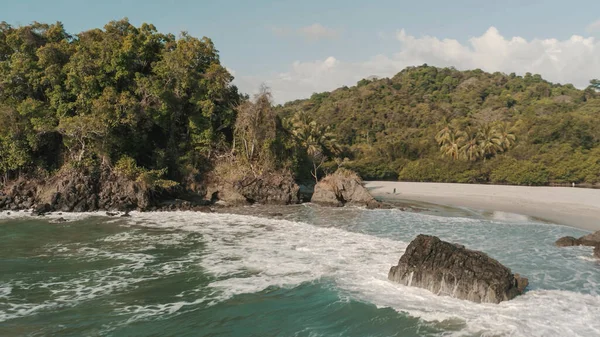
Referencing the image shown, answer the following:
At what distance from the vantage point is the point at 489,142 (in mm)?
52188

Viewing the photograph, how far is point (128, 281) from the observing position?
45.4 ft

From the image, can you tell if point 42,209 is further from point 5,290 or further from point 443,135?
point 443,135

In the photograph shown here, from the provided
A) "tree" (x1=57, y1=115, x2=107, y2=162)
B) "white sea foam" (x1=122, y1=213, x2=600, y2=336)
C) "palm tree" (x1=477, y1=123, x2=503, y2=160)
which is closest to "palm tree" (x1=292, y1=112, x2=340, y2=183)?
"palm tree" (x1=477, y1=123, x2=503, y2=160)

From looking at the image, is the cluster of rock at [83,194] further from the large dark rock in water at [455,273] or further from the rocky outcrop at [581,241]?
the rocky outcrop at [581,241]

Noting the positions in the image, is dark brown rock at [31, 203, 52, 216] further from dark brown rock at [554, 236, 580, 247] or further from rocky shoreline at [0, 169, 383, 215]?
dark brown rock at [554, 236, 580, 247]

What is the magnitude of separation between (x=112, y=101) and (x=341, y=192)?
64.5ft

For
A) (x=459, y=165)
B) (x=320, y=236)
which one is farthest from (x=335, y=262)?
(x=459, y=165)

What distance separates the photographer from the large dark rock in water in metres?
11.8

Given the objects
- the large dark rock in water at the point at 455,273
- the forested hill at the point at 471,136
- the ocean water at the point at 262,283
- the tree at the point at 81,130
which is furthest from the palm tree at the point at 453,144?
the large dark rock in water at the point at 455,273

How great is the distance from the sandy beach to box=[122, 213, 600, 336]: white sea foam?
→ 15.1 m

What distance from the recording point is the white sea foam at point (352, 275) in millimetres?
10570

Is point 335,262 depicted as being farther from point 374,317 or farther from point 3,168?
point 3,168

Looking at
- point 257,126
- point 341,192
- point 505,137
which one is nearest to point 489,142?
point 505,137

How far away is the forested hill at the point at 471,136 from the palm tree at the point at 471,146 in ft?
0.40
